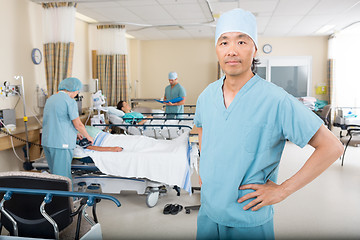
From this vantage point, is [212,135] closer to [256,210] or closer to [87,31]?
[256,210]

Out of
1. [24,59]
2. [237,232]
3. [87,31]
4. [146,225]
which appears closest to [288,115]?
[237,232]

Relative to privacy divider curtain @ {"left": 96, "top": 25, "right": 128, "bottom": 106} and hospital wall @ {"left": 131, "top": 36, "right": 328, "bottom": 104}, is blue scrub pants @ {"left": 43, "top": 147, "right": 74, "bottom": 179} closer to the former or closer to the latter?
privacy divider curtain @ {"left": 96, "top": 25, "right": 128, "bottom": 106}

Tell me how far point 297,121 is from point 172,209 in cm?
238

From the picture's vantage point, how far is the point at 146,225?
3.01 m

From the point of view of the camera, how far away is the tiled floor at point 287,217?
282cm

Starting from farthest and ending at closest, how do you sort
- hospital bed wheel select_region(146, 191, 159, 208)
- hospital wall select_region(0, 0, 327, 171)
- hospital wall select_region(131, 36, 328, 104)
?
hospital wall select_region(131, 36, 328, 104) → hospital wall select_region(0, 0, 327, 171) → hospital bed wheel select_region(146, 191, 159, 208)

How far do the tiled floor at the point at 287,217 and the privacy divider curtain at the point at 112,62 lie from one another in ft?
9.92

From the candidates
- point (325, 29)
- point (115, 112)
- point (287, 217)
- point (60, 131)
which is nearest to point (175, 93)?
point (115, 112)

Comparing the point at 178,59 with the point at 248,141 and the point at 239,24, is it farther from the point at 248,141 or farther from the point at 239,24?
the point at 248,141

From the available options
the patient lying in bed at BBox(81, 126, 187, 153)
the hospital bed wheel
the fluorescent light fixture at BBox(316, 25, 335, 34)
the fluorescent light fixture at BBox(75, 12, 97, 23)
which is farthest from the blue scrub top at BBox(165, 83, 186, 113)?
the fluorescent light fixture at BBox(316, 25, 335, 34)

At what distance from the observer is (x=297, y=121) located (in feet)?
3.68

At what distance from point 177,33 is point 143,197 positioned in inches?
198

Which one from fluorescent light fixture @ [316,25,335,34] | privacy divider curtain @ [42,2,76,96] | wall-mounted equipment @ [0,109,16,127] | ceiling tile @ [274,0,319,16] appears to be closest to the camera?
wall-mounted equipment @ [0,109,16,127]

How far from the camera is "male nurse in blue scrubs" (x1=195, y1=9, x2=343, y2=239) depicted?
113 cm
